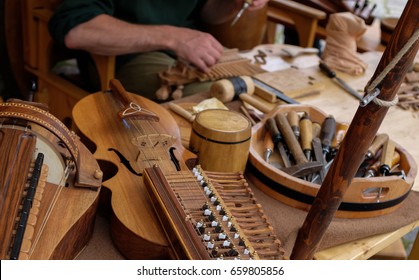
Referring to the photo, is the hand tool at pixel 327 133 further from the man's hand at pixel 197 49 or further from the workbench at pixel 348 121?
Result: the man's hand at pixel 197 49

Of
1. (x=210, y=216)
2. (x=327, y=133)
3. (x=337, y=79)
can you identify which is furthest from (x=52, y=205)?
(x=337, y=79)

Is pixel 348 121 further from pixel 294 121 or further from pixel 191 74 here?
pixel 191 74

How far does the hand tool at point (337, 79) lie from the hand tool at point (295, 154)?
529mm

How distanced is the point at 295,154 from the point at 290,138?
7cm

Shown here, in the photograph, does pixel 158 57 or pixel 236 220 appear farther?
pixel 158 57

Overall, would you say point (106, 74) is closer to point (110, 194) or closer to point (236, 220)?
point (110, 194)

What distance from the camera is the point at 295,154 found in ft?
4.23

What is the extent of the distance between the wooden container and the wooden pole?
0.27 metres

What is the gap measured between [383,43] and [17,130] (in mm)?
2177

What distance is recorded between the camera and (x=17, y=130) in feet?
3.00

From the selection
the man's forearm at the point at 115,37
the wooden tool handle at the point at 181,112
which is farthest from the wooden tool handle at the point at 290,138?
the man's forearm at the point at 115,37

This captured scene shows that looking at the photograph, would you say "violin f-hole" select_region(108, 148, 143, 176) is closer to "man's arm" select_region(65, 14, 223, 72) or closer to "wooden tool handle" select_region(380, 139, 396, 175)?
"wooden tool handle" select_region(380, 139, 396, 175)

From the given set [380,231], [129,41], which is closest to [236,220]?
[380,231]
